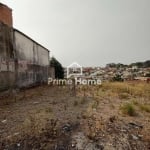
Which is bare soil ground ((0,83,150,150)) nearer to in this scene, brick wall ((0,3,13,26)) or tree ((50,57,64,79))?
brick wall ((0,3,13,26))

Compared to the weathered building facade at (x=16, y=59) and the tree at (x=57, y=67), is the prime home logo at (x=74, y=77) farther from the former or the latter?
the tree at (x=57, y=67)

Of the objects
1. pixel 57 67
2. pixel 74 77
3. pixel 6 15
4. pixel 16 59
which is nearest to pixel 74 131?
pixel 16 59

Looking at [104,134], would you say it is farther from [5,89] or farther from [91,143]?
[5,89]

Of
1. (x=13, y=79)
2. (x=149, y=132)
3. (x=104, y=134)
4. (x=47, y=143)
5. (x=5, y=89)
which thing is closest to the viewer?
(x=47, y=143)

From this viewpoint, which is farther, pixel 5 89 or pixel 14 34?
pixel 14 34

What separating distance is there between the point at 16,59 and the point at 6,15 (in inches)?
94.8

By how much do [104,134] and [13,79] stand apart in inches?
327

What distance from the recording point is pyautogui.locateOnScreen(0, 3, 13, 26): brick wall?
11.8 m

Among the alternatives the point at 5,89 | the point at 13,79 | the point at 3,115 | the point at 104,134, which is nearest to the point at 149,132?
the point at 104,134

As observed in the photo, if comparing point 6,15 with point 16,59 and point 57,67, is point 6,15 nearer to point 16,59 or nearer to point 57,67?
point 16,59

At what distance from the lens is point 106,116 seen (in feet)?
20.4

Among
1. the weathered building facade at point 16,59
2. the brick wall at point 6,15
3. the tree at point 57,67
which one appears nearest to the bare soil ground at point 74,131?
the weathered building facade at point 16,59

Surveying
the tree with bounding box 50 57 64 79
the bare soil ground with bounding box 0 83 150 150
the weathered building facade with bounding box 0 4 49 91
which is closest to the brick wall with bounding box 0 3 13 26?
the weathered building facade with bounding box 0 4 49 91

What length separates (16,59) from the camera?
12656 mm
